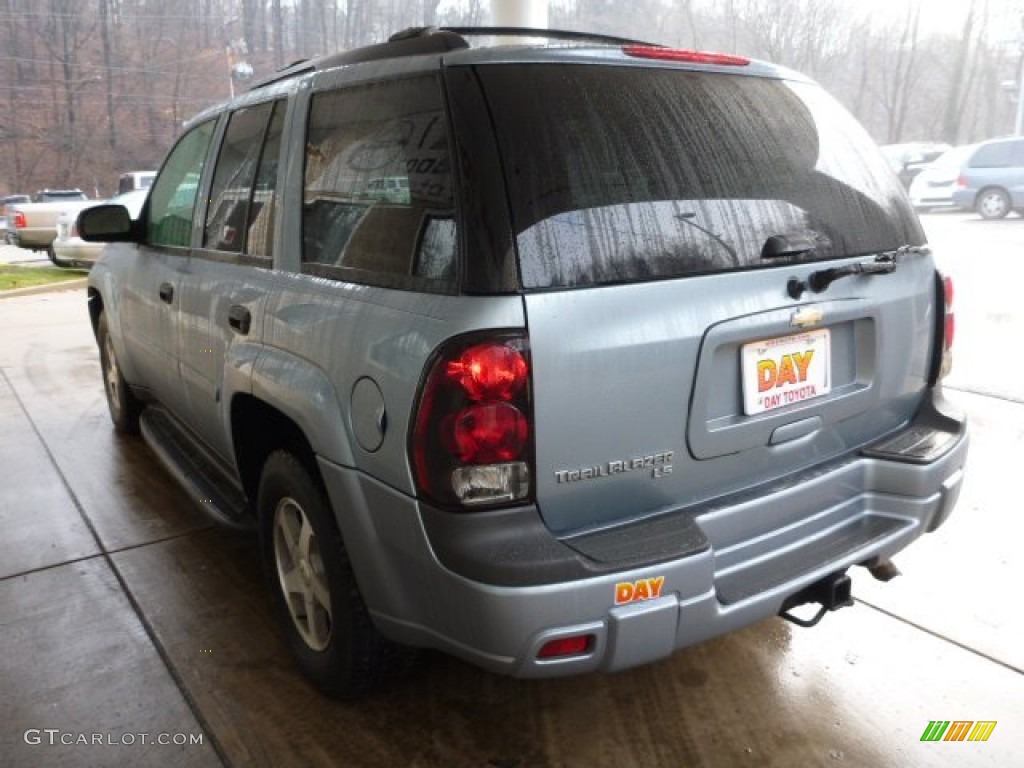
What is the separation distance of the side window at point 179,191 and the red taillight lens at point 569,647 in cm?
245

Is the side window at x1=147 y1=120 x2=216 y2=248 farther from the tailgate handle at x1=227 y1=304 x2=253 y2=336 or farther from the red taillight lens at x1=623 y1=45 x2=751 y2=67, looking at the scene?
the red taillight lens at x1=623 y1=45 x2=751 y2=67

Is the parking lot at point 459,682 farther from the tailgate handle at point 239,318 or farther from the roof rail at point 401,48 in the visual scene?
the roof rail at point 401,48

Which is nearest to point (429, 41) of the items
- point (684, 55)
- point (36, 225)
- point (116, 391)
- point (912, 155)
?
point (684, 55)

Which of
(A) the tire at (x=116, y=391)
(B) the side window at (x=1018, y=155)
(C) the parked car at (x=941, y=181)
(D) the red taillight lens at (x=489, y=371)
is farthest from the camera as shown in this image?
(C) the parked car at (x=941, y=181)

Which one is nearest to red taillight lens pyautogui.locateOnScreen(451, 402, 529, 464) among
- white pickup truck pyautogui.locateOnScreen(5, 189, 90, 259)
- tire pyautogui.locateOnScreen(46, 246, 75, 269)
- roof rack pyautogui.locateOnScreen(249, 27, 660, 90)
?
roof rack pyautogui.locateOnScreen(249, 27, 660, 90)

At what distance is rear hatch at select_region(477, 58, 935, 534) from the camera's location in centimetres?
186

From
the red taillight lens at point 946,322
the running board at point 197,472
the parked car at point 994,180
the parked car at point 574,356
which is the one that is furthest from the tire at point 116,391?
the parked car at point 994,180

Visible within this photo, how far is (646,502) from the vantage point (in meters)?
2.00

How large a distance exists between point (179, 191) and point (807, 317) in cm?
290

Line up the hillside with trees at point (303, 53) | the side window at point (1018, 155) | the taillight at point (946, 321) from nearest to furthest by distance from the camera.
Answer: the taillight at point (946, 321) < the side window at point (1018, 155) < the hillside with trees at point (303, 53)

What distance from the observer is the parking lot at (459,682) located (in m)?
2.35

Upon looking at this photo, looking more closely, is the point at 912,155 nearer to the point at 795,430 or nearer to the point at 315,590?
the point at 795,430

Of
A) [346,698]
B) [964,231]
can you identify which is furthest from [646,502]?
[964,231]

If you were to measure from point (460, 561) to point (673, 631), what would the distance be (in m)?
0.52
